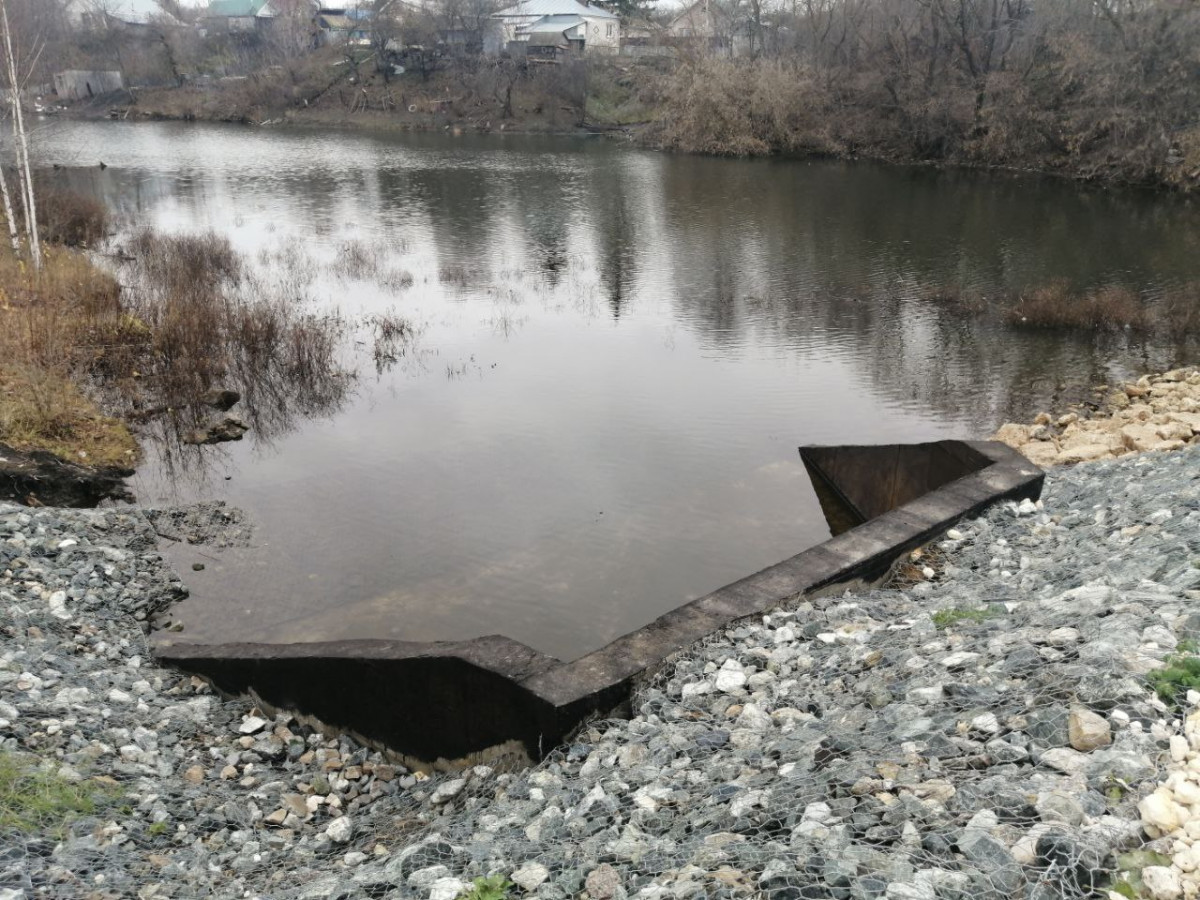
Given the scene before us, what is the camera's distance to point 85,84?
8925 cm

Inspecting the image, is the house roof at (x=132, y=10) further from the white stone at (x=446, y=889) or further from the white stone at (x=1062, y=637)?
the white stone at (x=1062, y=637)

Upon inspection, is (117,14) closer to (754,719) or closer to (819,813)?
(754,719)

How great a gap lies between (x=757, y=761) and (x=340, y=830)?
300 cm

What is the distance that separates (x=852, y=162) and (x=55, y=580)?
5237 cm

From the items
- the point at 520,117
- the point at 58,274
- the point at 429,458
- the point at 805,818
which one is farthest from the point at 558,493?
the point at 520,117

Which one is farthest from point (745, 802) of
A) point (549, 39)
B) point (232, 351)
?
point (549, 39)

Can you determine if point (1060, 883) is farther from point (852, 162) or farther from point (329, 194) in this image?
point (852, 162)

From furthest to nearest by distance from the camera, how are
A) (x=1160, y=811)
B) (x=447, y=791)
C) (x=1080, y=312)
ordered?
(x=1080, y=312), (x=447, y=791), (x=1160, y=811)

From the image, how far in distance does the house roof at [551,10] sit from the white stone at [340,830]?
4054 inches

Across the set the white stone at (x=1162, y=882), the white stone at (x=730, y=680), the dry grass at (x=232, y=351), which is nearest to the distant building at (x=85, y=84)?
the dry grass at (x=232, y=351)

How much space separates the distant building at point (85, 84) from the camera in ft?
287

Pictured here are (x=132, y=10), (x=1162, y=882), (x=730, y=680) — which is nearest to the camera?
(x=1162, y=882)

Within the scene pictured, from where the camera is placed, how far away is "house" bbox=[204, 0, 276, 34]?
4496 inches

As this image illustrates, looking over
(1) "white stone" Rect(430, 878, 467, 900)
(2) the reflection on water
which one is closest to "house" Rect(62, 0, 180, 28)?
(2) the reflection on water
